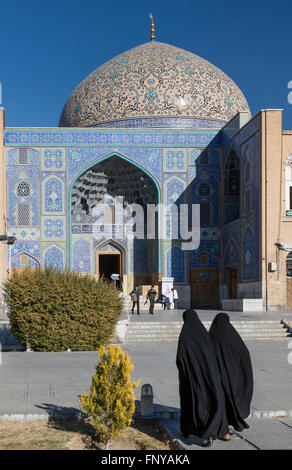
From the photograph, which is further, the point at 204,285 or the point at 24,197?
the point at 204,285

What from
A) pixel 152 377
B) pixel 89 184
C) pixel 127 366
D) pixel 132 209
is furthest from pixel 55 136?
pixel 127 366

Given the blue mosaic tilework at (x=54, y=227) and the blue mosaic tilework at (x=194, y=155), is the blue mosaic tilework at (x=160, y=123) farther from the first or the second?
the blue mosaic tilework at (x=54, y=227)

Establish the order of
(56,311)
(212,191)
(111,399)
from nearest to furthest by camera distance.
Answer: (111,399) < (56,311) < (212,191)

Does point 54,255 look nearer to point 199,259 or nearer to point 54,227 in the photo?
point 54,227

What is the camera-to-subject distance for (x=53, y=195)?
886 inches

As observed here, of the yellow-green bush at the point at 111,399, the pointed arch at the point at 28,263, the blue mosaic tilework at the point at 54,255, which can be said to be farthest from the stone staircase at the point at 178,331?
the pointed arch at the point at 28,263

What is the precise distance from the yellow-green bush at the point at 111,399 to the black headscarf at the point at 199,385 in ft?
1.41

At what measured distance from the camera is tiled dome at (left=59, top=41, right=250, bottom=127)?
24.2 meters

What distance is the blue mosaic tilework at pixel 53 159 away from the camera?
22.5 meters

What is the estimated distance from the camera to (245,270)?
2005cm

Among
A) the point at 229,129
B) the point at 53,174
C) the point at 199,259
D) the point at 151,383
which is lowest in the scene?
the point at 151,383

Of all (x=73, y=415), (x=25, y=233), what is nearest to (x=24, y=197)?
(x=25, y=233)

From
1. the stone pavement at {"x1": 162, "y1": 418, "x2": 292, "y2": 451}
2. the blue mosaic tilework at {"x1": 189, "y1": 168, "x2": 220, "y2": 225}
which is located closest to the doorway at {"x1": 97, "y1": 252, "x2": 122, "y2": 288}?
the blue mosaic tilework at {"x1": 189, "y1": 168, "x2": 220, "y2": 225}

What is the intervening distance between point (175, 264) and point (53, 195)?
5279 millimetres
